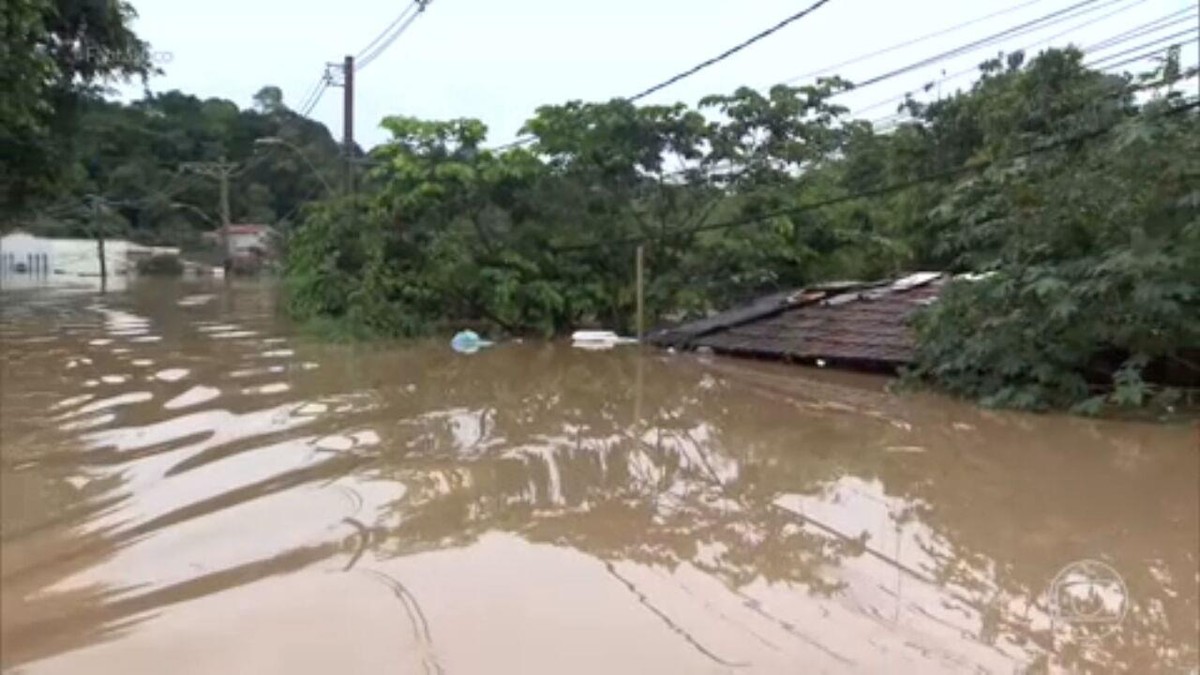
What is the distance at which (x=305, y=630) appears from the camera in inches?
150

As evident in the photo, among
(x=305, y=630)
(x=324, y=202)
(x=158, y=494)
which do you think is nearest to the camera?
(x=305, y=630)

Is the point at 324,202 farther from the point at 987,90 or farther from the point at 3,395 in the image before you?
the point at 987,90

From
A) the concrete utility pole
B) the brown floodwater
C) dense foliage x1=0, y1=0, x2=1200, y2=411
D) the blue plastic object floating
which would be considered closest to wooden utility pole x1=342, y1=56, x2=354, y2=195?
dense foliage x1=0, y1=0, x2=1200, y2=411

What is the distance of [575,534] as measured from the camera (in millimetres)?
5328

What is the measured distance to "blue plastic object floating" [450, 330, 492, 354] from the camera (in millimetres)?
14270

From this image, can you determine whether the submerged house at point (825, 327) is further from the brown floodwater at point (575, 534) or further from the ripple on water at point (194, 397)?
the ripple on water at point (194, 397)

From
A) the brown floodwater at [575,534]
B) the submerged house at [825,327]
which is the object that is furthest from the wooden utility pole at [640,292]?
the brown floodwater at [575,534]

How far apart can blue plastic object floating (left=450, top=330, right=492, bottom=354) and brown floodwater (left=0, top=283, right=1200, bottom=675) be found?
442 cm

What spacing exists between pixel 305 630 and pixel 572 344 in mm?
11554

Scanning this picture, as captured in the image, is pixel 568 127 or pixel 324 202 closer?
pixel 568 127

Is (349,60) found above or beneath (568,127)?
above

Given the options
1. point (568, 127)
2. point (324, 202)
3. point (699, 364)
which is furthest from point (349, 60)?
point (699, 364)

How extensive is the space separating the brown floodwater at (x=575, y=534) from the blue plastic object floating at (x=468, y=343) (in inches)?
174

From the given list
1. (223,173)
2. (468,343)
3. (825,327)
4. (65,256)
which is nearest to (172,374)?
(468,343)
